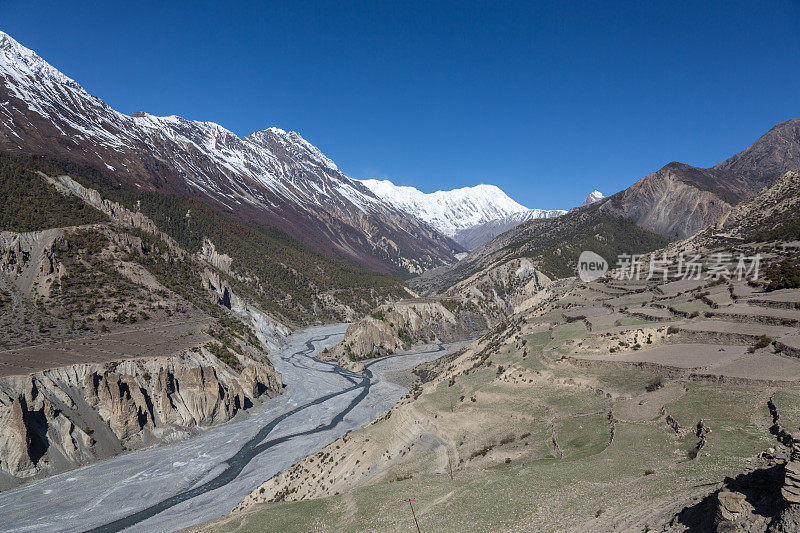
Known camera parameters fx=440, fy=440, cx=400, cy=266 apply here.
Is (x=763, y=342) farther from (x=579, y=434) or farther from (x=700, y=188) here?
(x=700, y=188)

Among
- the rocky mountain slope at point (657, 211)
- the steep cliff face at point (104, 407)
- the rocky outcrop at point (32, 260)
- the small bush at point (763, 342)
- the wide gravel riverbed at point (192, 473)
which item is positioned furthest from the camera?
the rocky mountain slope at point (657, 211)

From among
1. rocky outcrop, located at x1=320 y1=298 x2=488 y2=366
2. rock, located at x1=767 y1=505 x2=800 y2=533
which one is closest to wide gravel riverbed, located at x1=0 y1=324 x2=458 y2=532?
rocky outcrop, located at x1=320 y1=298 x2=488 y2=366

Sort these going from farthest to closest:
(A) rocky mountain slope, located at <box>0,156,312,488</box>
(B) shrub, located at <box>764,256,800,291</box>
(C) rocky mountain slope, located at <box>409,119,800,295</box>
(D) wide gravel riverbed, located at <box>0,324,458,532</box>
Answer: (C) rocky mountain slope, located at <box>409,119,800,295</box>, (A) rocky mountain slope, located at <box>0,156,312,488</box>, (B) shrub, located at <box>764,256,800,291</box>, (D) wide gravel riverbed, located at <box>0,324,458,532</box>

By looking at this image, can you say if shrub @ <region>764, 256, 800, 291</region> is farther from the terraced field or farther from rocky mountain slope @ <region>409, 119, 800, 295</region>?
rocky mountain slope @ <region>409, 119, 800, 295</region>

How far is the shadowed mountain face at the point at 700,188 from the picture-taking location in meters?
138

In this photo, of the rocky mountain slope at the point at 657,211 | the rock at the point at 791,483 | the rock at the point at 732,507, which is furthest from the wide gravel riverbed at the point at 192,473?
the rocky mountain slope at the point at 657,211

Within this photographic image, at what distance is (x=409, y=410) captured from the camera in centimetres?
3622

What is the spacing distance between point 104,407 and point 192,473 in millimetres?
11979

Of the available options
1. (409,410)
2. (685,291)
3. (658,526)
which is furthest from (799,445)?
(685,291)

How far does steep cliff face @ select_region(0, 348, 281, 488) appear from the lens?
36.3 m

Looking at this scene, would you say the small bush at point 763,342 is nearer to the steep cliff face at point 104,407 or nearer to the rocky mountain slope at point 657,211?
the steep cliff face at point 104,407

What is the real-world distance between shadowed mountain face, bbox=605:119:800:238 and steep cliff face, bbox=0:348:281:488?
136 m

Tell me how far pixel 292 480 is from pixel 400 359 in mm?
54732

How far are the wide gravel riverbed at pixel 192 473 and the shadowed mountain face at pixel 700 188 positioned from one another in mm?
123053
